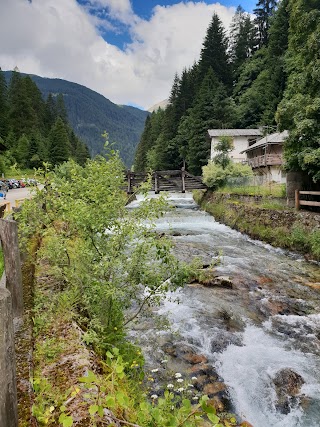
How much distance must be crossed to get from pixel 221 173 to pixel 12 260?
26.5m

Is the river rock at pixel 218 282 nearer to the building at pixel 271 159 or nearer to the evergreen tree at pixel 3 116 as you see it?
the building at pixel 271 159

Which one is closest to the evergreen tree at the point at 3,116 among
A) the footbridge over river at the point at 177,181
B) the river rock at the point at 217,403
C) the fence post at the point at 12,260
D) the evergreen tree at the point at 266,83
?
the footbridge over river at the point at 177,181

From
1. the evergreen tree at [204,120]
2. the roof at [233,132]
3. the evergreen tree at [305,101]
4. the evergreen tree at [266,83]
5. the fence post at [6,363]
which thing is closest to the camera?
the fence post at [6,363]

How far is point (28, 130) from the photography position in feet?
235

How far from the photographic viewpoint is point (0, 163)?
43750 millimetres

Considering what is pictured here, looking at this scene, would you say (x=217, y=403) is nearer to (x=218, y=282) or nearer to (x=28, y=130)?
(x=218, y=282)

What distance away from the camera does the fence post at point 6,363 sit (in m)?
1.74

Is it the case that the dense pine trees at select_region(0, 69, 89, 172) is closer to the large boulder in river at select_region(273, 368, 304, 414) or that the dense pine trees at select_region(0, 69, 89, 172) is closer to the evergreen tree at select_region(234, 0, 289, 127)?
the evergreen tree at select_region(234, 0, 289, 127)

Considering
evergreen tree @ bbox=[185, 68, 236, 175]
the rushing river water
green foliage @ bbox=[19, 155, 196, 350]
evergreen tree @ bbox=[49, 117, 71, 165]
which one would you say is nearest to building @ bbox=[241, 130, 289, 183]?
evergreen tree @ bbox=[185, 68, 236, 175]

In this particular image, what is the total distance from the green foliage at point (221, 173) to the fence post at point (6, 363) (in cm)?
2823

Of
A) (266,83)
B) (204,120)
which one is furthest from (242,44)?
(204,120)

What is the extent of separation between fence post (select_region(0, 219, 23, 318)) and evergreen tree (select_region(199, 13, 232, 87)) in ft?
224

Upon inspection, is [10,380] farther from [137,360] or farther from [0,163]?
[0,163]

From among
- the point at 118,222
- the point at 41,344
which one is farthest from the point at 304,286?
the point at 41,344
